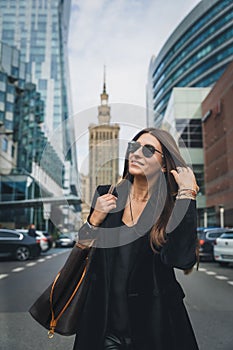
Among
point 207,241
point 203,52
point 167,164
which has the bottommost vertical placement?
point 207,241

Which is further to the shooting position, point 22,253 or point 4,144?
point 4,144

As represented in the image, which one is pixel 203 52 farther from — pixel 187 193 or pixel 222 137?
pixel 187 193

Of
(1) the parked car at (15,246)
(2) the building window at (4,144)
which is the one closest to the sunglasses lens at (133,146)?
(1) the parked car at (15,246)

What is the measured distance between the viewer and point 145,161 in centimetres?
131

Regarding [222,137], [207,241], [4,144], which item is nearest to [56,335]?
[207,241]

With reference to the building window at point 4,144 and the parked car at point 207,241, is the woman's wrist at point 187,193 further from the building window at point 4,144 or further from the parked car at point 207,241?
the building window at point 4,144

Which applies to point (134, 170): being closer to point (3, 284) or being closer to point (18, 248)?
point (3, 284)

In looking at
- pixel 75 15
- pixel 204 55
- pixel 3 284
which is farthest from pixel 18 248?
pixel 204 55

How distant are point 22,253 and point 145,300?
40.6 feet

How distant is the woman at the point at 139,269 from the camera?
1.26 metres

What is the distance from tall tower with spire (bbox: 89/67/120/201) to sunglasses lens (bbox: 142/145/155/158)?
0.11 metres

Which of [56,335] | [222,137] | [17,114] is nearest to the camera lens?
[56,335]

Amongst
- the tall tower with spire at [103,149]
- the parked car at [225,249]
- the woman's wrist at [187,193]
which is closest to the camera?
the woman's wrist at [187,193]

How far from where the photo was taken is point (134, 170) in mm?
1312
